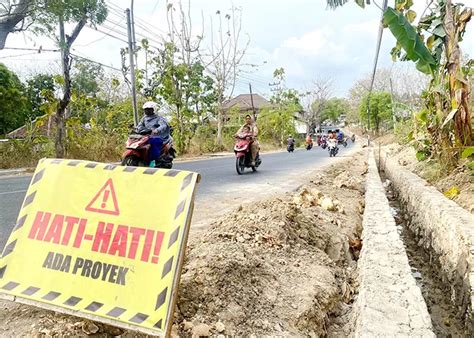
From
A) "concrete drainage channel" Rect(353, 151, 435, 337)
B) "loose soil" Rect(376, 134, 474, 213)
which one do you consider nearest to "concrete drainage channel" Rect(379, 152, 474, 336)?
"loose soil" Rect(376, 134, 474, 213)

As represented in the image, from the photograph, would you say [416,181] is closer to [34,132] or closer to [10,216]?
[10,216]

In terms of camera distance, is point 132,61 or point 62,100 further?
point 132,61

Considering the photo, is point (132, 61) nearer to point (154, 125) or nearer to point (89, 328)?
point (154, 125)

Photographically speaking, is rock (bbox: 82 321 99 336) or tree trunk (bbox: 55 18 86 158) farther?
tree trunk (bbox: 55 18 86 158)

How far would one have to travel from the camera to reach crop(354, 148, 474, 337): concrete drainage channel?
1.89 metres

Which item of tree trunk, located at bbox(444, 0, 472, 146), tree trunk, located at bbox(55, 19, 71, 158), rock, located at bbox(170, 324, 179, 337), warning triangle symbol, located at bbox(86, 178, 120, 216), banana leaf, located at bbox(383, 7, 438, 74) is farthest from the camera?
tree trunk, located at bbox(55, 19, 71, 158)

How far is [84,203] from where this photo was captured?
195 cm

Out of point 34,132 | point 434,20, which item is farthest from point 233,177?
point 34,132

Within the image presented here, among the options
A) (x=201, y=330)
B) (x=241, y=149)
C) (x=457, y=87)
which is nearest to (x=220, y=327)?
(x=201, y=330)

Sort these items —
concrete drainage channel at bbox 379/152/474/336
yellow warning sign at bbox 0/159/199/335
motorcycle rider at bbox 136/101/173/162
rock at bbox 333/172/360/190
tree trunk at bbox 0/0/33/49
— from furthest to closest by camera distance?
tree trunk at bbox 0/0/33/49 → rock at bbox 333/172/360/190 → motorcycle rider at bbox 136/101/173/162 → concrete drainage channel at bbox 379/152/474/336 → yellow warning sign at bbox 0/159/199/335

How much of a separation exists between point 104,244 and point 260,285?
987 millimetres

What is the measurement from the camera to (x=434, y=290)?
3.23 meters

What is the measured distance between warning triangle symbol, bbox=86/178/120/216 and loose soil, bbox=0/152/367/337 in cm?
53

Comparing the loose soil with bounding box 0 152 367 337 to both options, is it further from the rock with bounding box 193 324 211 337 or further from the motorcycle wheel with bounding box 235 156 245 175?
the motorcycle wheel with bounding box 235 156 245 175
